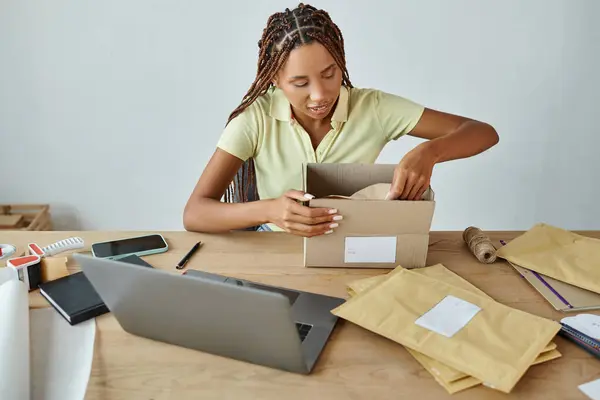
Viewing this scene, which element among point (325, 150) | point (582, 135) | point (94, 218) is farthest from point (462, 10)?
point (94, 218)

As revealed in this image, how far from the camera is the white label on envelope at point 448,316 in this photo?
0.86m

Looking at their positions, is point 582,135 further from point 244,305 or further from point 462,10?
point 244,305

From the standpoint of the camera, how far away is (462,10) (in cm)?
222

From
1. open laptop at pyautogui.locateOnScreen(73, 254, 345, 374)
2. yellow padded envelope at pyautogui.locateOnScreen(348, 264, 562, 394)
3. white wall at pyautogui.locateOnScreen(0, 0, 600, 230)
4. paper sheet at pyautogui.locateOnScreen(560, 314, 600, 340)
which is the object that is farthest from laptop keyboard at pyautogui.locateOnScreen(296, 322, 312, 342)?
white wall at pyautogui.locateOnScreen(0, 0, 600, 230)

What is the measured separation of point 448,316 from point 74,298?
0.64 metres

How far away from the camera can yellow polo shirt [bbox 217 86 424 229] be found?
1.46 m

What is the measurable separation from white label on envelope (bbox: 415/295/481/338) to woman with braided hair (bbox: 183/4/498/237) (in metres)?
0.25

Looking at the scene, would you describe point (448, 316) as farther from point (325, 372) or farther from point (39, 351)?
point (39, 351)

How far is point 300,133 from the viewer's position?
148cm

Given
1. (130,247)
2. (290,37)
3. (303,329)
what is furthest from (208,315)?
(290,37)

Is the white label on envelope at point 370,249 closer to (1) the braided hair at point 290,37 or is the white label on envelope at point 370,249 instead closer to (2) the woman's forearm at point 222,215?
(2) the woman's forearm at point 222,215

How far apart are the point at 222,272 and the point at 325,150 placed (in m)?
0.52

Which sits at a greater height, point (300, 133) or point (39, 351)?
point (300, 133)

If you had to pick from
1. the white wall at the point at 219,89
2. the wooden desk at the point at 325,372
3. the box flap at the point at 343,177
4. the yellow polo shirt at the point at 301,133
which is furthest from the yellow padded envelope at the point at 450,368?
the white wall at the point at 219,89
